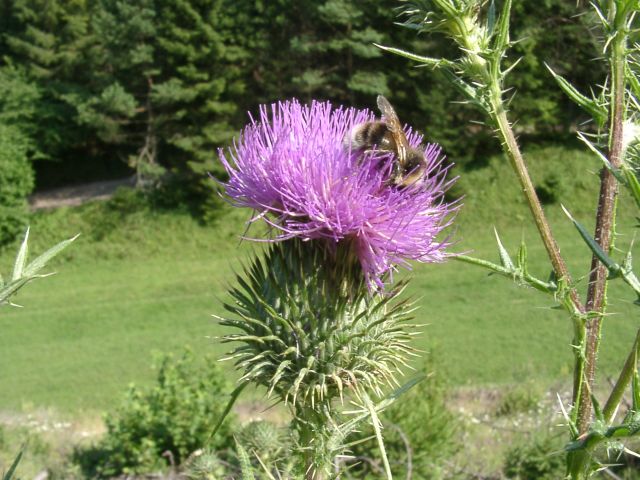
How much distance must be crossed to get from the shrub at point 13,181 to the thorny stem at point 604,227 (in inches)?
1210

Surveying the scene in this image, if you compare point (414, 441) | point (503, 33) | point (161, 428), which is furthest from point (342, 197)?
point (161, 428)

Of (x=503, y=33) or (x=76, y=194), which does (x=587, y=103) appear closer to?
(x=503, y=33)

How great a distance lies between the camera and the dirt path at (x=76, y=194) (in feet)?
108

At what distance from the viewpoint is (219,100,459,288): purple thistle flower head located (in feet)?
7.75

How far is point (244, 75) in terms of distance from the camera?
1217 inches

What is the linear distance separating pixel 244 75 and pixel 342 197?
2967 cm

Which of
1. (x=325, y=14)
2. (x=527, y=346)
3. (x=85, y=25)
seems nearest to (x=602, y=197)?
(x=527, y=346)

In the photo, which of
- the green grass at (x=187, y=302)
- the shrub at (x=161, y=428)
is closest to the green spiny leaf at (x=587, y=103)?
the shrub at (x=161, y=428)

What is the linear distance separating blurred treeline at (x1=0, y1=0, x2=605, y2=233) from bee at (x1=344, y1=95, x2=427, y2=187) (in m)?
23.7

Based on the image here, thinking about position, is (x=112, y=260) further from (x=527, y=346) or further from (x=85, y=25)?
(x=527, y=346)

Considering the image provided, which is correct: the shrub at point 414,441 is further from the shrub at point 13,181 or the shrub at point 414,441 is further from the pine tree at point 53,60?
the pine tree at point 53,60

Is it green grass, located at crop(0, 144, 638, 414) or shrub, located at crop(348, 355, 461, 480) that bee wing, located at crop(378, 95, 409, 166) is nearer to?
shrub, located at crop(348, 355, 461, 480)

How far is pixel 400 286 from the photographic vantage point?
2643 mm

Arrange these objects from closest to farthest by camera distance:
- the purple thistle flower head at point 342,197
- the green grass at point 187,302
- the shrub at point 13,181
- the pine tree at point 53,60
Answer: the purple thistle flower head at point 342,197 < the green grass at point 187,302 < the shrub at point 13,181 < the pine tree at point 53,60
